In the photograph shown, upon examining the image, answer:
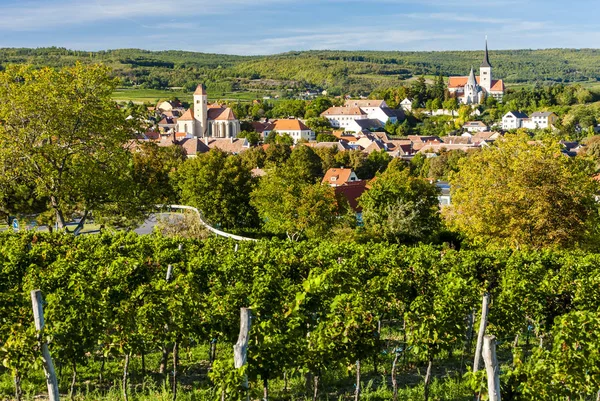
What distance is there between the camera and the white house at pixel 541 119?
130375mm

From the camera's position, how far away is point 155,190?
26.4 metres

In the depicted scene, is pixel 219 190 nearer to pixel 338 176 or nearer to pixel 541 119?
pixel 338 176

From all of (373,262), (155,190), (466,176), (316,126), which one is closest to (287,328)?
(373,262)

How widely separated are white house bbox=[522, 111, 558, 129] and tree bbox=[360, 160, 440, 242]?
105819 millimetres

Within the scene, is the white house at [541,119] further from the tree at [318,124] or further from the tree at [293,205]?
the tree at [293,205]

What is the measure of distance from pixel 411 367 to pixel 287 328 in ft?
10.2

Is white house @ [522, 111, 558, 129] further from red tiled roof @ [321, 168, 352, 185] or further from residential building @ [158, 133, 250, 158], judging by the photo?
red tiled roof @ [321, 168, 352, 185]

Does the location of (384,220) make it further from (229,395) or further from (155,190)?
(229,395)

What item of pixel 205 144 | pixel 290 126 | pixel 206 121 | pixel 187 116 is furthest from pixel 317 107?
pixel 205 144

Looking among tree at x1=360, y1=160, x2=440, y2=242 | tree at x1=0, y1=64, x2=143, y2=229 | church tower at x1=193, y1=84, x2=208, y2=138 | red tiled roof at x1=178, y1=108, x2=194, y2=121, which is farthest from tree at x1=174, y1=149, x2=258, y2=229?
church tower at x1=193, y1=84, x2=208, y2=138

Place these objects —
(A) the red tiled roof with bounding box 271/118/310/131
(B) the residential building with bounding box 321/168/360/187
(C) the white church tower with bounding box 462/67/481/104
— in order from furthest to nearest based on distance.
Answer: (C) the white church tower with bounding box 462/67/481/104, (A) the red tiled roof with bounding box 271/118/310/131, (B) the residential building with bounding box 321/168/360/187

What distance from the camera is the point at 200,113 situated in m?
141

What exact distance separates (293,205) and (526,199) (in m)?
11.0

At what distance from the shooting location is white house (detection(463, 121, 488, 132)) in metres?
136
